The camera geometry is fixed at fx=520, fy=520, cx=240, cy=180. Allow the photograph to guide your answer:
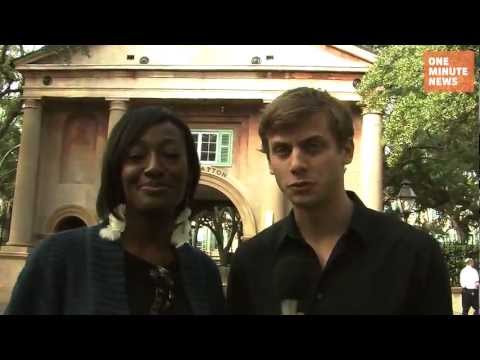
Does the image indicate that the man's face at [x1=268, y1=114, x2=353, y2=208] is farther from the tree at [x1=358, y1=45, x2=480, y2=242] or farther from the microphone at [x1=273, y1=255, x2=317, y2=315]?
the tree at [x1=358, y1=45, x2=480, y2=242]

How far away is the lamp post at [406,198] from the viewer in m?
4.00

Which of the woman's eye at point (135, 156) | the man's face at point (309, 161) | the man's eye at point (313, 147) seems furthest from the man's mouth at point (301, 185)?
the woman's eye at point (135, 156)

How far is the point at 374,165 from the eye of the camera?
390 centimetres

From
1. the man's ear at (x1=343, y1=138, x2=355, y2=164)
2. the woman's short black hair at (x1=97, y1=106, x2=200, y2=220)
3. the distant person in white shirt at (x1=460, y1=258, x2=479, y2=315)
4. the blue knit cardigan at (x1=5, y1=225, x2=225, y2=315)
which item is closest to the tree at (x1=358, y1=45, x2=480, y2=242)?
the distant person in white shirt at (x1=460, y1=258, x2=479, y2=315)

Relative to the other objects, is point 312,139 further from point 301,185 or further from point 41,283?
point 41,283

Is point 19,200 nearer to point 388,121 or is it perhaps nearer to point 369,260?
point 388,121

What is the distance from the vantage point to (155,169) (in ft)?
5.40

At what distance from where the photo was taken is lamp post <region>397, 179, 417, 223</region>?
13.1 feet

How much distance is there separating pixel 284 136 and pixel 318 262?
1.38 feet

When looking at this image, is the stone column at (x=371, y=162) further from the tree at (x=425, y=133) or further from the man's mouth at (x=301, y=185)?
the man's mouth at (x=301, y=185)

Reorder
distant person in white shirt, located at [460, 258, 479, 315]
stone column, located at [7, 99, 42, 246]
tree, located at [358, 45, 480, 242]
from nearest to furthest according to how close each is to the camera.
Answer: distant person in white shirt, located at [460, 258, 479, 315]
tree, located at [358, 45, 480, 242]
stone column, located at [7, 99, 42, 246]

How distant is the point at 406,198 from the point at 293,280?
2.89 metres

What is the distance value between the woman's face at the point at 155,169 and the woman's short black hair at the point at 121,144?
0.02 m
